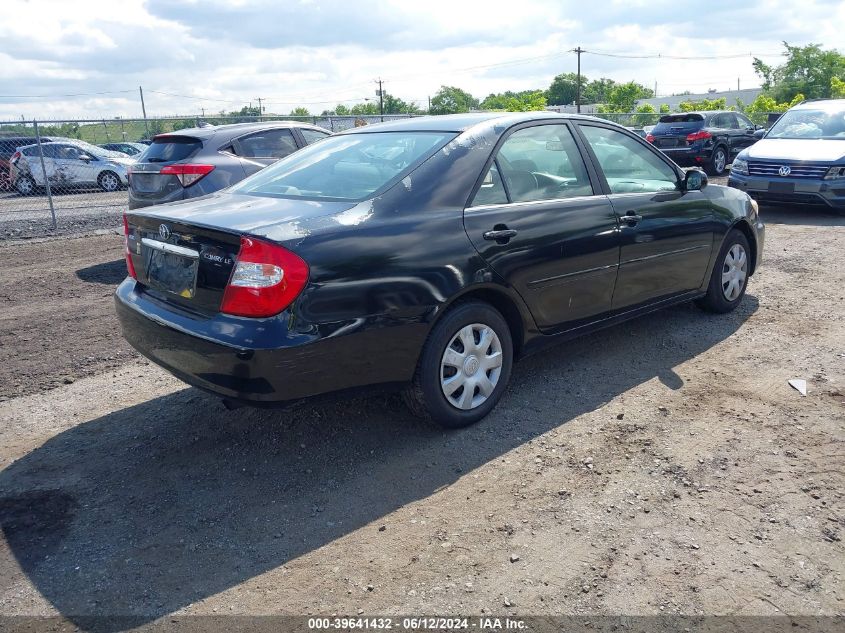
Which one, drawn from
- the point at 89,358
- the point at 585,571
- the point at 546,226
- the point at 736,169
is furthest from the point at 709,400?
the point at 736,169

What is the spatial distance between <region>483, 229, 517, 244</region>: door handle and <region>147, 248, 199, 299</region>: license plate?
153cm

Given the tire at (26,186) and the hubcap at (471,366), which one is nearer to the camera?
the hubcap at (471,366)

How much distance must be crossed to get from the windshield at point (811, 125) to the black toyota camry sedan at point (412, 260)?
325 inches

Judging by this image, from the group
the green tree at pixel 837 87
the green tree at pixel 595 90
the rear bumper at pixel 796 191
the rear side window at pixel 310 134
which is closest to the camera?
the rear side window at pixel 310 134

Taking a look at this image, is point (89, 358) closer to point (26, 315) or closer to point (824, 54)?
point (26, 315)

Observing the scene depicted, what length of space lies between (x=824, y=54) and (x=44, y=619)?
59285mm

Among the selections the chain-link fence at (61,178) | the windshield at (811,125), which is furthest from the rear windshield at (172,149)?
the windshield at (811,125)

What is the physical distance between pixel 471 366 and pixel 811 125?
1089 centimetres

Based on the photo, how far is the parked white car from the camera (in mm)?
16927

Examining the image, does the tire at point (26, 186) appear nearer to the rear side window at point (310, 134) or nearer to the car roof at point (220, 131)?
the car roof at point (220, 131)

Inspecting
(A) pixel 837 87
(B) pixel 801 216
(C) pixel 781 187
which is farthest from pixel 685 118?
(A) pixel 837 87

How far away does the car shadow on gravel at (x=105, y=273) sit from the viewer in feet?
26.0

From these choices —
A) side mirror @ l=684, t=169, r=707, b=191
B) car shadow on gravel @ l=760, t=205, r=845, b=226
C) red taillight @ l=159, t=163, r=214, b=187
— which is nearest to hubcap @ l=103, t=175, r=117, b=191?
red taillight @ l=159, t=163, r=214, b=187

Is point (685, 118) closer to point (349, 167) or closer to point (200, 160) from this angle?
point (200, 160)
